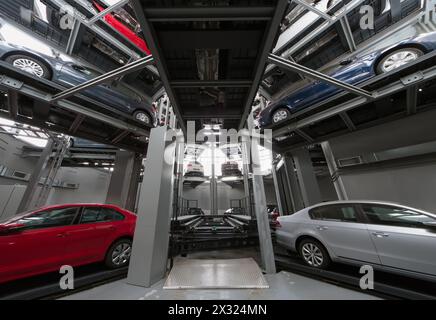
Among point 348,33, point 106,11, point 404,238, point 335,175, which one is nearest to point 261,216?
point 404,238

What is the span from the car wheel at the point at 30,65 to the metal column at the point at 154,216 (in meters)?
3.10

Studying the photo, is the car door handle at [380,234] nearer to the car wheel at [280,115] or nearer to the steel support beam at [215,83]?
the steel support beam at [215,83]

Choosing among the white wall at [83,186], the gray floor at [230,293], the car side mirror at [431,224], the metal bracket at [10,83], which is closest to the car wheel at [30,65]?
the metal bracket at [10,83]

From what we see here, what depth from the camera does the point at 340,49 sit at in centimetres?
574

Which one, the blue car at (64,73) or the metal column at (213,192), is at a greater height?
the blue car at (64,73)

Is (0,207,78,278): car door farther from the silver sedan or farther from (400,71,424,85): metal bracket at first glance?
(400,71,424,85): metal bracket

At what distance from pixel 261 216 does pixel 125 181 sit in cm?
497

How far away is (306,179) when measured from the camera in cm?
515

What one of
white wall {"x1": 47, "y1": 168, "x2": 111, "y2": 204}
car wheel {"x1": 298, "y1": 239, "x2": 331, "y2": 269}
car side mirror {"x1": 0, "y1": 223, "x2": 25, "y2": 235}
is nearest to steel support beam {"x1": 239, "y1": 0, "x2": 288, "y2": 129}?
car wheel {"x1": 298, "y1": 239, "x2": 331, "y2": 269}

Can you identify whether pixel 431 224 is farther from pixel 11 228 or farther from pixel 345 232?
pixel 11 228

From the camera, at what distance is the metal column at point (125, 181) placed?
5.39 m

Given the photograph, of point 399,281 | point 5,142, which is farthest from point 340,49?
point 5,142

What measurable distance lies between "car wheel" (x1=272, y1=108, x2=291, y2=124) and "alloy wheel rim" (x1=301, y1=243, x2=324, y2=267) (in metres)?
3.21
